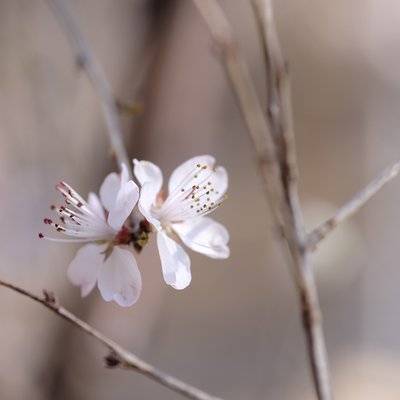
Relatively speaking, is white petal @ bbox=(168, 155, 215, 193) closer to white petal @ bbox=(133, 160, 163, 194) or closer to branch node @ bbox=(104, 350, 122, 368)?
white petal @ bbox=(133, 160, 163, 194)

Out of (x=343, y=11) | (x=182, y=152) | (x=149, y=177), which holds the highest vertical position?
(x=343, y=11)

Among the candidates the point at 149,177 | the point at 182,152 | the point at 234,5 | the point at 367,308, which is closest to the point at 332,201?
the point at 367,308

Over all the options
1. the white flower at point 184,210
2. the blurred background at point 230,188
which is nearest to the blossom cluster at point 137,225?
the white flower at point 184,210

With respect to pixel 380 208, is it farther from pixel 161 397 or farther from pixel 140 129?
pixel 140 129

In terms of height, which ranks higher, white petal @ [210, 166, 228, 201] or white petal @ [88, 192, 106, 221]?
white petal @ [210, 166, 228, 201]

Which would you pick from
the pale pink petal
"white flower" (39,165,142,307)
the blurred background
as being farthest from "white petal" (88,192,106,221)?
the blurred background

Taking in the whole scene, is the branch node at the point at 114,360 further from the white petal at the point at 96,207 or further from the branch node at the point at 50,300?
the white petal at the point at 96,207

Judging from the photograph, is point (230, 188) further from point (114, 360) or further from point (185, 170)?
point (114, 360)

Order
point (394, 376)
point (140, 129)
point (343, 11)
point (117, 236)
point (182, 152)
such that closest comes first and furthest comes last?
point (117, 236) < point (140, 129) < point (394, 376) < point (182, 152) < point (343, 11)
